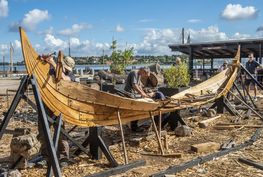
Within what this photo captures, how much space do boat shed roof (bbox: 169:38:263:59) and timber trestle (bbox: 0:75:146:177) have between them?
60.4 ft

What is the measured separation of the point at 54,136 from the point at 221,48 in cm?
2117

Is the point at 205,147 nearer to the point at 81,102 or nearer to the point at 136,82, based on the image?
the point at 136,82

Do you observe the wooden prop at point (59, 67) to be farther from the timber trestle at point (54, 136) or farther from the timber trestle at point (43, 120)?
the timber trestle at point (43, 120)

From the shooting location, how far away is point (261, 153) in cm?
704

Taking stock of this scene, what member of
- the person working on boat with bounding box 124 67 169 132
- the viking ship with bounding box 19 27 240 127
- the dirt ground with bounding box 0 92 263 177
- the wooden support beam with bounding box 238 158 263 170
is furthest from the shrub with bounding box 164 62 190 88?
the wooden support beam with bounding box 238 158 263 170

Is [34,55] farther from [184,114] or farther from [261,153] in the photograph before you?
[184,114]

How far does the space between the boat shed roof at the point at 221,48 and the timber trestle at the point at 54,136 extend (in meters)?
18.4

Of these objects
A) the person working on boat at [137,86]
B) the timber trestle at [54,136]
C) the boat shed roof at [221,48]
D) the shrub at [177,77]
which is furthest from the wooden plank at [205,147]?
the boat shed roof at [221,48]

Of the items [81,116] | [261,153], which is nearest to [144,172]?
[81,116]

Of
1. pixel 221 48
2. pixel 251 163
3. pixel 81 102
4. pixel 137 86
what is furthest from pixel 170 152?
pixel 221 48

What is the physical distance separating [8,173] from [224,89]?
643cm

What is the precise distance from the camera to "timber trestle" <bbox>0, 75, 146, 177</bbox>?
192 inches

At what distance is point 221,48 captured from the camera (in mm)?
25219

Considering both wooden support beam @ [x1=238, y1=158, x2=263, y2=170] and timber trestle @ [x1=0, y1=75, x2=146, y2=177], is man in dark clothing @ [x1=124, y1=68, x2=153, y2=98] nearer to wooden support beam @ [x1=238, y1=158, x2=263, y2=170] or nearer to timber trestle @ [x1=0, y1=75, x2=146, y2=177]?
timber trestle @ [x1=0, y1=75, x2=146, y2=177]
